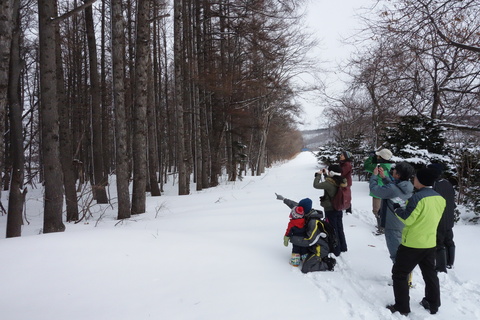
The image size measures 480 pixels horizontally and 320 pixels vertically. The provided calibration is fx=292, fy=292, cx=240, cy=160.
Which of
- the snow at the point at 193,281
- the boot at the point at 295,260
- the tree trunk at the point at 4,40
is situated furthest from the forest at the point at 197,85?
the boot at the point at 295,260

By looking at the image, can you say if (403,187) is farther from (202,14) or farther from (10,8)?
(202,14)

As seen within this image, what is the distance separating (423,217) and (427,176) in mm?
451

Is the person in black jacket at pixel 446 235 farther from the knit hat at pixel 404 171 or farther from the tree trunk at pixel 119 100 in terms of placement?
the tree trunk at pixel 119 100

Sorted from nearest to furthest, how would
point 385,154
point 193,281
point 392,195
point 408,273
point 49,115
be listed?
1. point 408,273
2. point 193,281
3. point 392,195
4. point 385,154
5. point 49,115

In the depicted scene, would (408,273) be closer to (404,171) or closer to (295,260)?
(404,171)

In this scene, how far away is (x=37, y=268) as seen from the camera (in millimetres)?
3357

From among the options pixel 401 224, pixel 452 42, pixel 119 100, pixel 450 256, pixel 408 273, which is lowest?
pixel 450 256

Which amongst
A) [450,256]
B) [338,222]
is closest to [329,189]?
[338,222]

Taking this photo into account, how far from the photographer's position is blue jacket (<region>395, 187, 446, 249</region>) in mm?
3182

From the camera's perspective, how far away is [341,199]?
4.93 metres

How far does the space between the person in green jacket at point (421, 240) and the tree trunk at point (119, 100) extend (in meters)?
6.88

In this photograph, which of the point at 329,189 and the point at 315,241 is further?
the point at 329,189

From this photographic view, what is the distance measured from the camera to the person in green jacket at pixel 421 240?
3.19 meters

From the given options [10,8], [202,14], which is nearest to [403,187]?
Answer: [10,8]
